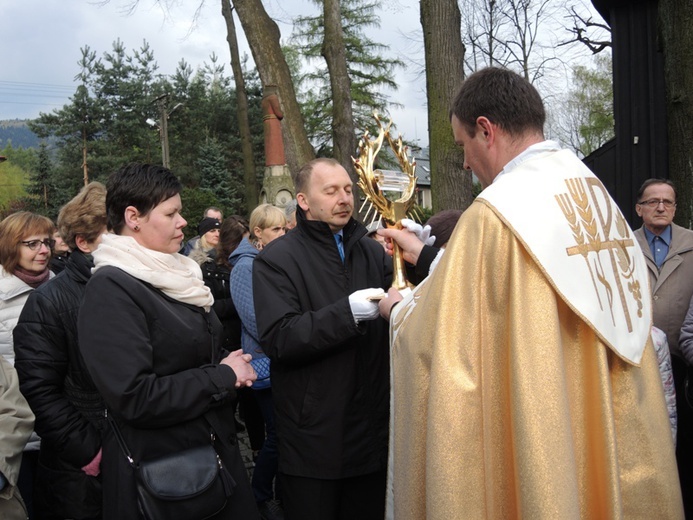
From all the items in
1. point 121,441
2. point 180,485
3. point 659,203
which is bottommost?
point 180,485

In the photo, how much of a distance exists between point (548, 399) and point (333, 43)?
10871 mm

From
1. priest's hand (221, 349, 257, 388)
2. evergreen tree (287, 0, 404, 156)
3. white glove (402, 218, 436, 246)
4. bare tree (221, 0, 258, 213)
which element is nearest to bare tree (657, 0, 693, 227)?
white glove (402, 218, 436, 246)

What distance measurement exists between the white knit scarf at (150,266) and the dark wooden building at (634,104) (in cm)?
903

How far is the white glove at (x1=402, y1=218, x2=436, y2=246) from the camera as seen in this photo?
318 cm

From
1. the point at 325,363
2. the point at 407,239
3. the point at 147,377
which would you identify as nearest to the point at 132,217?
the point at 147,377

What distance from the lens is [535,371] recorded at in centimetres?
185

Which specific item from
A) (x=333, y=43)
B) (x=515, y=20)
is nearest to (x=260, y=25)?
(x=333, y=43)

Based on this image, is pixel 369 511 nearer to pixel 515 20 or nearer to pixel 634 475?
pixel 634 475

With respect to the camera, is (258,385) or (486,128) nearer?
(486,128)

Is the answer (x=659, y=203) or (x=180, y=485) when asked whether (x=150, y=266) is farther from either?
(x=659, y=203)

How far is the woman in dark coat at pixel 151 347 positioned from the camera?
237 cm

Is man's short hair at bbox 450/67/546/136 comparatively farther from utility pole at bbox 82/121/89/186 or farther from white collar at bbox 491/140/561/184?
utility pole at bbox 82/121/89/186

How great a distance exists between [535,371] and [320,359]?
1377 mm

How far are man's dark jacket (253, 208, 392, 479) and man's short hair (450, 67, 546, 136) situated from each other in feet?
3.50
